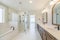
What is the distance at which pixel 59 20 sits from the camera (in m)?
4.46

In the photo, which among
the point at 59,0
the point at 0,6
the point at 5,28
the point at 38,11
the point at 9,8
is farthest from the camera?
the point at 38,11

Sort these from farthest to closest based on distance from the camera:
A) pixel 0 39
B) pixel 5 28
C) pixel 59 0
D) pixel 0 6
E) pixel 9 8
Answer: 1. pixel 9 8
2. pixel 0 6
3. pixel 5 28
4. pixel 59 0
5. pixel 0 39

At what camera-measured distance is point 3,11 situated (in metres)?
14.2

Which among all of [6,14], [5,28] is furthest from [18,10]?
[5,28]

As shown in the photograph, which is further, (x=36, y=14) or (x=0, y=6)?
(x=36, y=14)

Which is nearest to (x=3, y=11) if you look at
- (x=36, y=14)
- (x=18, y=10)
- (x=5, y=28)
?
(x=18, y=10)

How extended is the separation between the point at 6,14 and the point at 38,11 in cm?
592

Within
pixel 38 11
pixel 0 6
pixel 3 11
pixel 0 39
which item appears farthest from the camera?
pixel 38 11

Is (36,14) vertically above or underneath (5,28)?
above

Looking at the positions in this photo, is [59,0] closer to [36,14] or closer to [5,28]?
[5,28]

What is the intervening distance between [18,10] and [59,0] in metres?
14.2

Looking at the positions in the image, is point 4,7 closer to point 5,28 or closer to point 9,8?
point 9,8

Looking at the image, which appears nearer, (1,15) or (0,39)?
(0,39)

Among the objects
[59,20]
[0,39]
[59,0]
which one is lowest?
[0,39]
